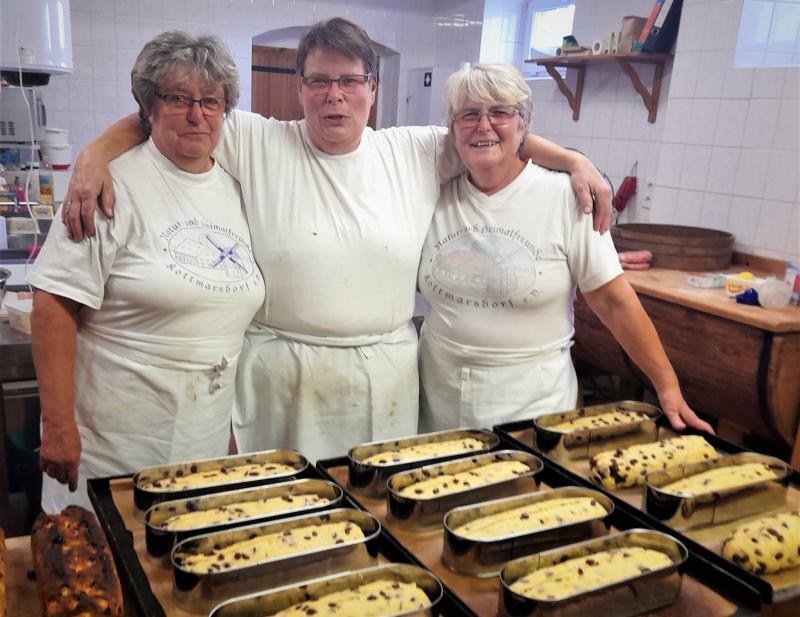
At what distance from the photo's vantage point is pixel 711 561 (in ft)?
3.48

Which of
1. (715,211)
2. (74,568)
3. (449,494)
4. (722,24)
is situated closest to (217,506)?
(74,568)

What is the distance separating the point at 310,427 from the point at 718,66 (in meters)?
2.71

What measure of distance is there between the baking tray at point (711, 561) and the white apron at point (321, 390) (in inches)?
15.4

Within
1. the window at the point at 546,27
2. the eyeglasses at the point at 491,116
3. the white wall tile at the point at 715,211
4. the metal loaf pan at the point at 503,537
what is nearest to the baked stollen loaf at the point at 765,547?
the metal loaf pan at the point at 503,537

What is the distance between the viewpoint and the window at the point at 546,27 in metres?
4.78

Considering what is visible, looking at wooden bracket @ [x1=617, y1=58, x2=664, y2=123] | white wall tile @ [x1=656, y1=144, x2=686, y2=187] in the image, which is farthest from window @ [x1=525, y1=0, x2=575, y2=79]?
white wall tile @ [x1=656, y1=144, x2=686, y2=187]

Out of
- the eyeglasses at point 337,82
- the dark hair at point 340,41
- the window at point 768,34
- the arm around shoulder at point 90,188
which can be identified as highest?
the window at point 768,34

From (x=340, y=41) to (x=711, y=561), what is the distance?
1.24m

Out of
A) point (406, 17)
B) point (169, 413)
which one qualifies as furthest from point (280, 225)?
point (406, 17)

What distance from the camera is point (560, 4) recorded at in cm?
480

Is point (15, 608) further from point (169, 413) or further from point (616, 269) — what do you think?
point (616, 269)

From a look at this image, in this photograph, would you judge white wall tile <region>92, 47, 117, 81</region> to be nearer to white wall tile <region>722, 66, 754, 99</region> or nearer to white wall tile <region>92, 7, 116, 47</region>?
white wall tile <region>92, 7, 116, 47</region>

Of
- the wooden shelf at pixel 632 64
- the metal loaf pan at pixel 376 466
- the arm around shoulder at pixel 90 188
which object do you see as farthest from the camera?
the wooden shelf at pixel 632 64

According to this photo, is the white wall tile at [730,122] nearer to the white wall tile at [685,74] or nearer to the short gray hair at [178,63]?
the white wall tile at [685,74]
